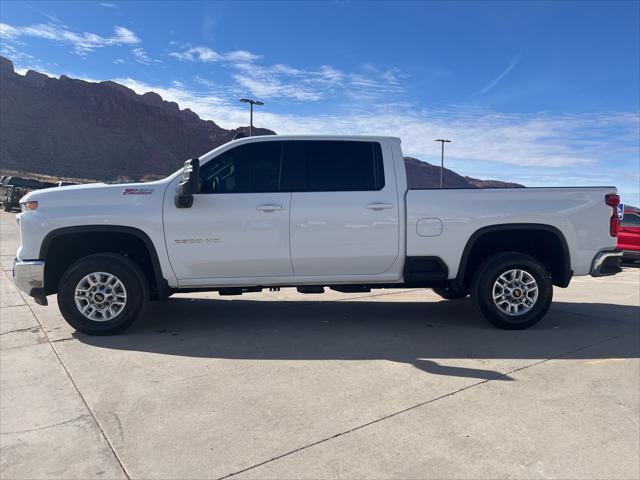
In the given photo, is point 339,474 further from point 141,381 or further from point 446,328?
point 446,328

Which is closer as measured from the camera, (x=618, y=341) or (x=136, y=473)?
(x=136, y=473)

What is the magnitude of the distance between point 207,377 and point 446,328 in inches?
108

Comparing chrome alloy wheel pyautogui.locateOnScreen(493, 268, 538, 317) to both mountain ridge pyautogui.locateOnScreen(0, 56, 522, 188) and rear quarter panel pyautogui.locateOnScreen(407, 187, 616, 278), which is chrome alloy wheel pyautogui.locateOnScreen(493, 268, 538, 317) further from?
mountain ridge pyautogui.locateOnScreen(0, 56, 522, 188)

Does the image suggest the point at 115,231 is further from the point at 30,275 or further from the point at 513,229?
the point at 513,229

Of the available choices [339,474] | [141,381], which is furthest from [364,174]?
[339,474]

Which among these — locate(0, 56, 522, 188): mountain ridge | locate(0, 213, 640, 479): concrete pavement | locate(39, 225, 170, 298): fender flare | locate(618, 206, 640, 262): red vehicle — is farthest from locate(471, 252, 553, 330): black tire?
locate(0, 56, 522, 188): mountain ridge

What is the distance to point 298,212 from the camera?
5.01 m

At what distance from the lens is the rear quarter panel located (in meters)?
5.18

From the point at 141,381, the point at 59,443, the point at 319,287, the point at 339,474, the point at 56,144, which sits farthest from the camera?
the point at 56,144

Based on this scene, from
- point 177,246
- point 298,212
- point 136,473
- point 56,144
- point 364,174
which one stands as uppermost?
point 56,144

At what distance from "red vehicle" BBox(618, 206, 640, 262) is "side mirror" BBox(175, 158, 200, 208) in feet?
36.6

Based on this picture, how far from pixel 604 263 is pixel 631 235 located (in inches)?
324

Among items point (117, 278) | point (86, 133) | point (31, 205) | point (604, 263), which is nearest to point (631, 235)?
point (604, 263)

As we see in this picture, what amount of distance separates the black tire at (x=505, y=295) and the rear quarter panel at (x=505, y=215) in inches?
12.9
